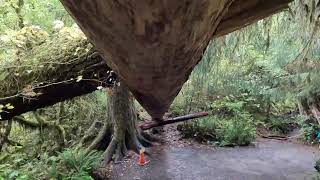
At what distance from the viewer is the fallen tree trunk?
5461 mm

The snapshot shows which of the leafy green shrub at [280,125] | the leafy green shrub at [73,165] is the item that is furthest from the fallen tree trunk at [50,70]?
the leafy green shrub at [280,125]

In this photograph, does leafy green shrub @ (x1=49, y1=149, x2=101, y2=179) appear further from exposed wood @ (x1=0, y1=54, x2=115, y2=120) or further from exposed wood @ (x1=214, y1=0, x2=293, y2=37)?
exposed wood @ (x1=214, y1=0, x2=293, y2=37)

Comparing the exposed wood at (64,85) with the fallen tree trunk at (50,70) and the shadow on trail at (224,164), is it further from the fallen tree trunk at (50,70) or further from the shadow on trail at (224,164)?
the shadow on trail at (224,164)

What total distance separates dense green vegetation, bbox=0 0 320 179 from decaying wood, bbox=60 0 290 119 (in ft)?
7.80

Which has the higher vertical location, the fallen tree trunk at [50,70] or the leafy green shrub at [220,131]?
the fallen tree trunk at [50,70]

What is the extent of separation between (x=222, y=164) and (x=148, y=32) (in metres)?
9.47

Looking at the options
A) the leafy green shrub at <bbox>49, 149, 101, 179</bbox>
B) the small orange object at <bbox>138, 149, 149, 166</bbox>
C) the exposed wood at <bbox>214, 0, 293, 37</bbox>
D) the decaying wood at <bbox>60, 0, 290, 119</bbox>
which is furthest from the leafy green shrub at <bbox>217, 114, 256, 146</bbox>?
the decaying wood at <bbox>60, 0, 290, 119</bbox>

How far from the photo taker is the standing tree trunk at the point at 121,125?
31.0ft

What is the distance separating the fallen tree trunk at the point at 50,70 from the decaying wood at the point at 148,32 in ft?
13.3

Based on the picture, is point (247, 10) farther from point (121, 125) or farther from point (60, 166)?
point (121, 125)

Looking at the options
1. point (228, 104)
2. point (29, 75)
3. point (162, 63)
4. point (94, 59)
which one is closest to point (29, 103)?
point (29, 75)

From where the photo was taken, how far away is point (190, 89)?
1478 centimetres

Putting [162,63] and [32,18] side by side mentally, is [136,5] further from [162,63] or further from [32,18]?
[32,18]

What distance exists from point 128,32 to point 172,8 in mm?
185
